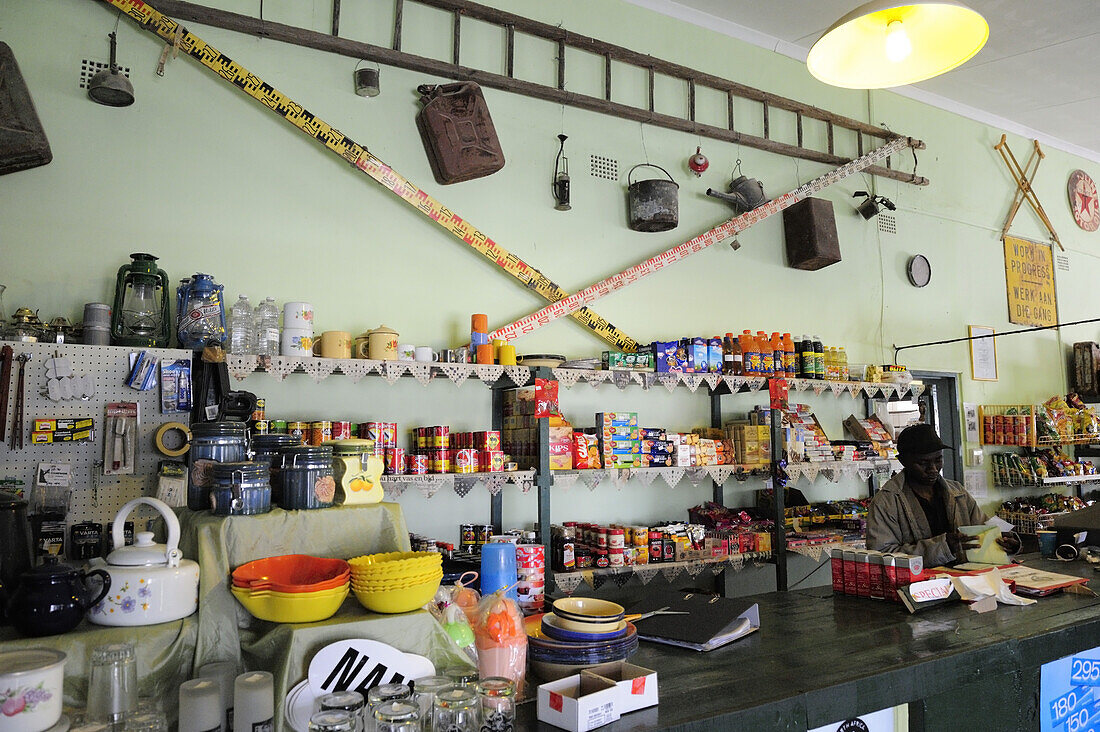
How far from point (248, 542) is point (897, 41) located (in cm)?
252

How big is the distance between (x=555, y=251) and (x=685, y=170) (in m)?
1.29

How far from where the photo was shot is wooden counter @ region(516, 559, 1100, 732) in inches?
75.7

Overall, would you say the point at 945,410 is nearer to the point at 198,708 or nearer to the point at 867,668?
the point at 867,668

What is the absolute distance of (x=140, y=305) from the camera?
3260 millimetres

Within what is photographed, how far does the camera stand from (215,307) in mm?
3273

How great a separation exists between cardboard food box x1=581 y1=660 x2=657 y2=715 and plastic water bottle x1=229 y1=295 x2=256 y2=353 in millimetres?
2294

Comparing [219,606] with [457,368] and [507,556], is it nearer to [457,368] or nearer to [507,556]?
[507,556]

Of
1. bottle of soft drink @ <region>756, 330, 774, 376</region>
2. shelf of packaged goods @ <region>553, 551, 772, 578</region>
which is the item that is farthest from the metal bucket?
shelf of packaged goods @ <region>553, 551, 772, 578</region>

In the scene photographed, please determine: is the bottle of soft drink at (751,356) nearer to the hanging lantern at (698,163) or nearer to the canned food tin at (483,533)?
the hanging lantern at (698,163)

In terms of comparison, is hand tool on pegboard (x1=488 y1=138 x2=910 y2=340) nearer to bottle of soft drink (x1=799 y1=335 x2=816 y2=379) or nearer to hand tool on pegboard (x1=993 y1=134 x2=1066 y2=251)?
bottle of soft drink (x1=799 y1=335 x2=816 y2=379)

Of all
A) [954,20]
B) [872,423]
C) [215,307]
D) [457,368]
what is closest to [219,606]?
[215,307]

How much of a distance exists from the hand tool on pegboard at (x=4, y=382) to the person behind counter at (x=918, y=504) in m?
3.96

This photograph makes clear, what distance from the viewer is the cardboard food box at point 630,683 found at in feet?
5.87

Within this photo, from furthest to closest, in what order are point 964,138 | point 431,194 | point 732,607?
point 964,138, point 431,194, point 732,607
